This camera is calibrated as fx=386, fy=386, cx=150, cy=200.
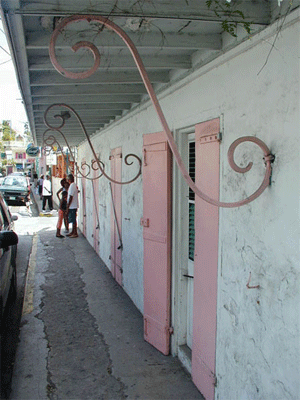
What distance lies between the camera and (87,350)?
4645mm

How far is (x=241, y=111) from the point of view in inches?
111

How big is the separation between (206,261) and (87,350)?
214 centimetres

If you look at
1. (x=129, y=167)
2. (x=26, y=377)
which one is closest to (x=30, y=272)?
(x=129, y=167)

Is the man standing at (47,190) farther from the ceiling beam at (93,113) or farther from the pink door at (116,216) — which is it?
the ceiling beam at (93,113)

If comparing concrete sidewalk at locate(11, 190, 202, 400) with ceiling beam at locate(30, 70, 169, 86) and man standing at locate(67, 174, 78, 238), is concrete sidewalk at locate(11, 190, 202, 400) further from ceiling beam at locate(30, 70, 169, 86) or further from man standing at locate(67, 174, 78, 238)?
man standing at locate(67, 174, 78, 238)

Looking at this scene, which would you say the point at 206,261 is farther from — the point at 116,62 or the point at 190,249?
the point at 116,62

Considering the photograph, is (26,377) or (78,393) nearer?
(78,393)

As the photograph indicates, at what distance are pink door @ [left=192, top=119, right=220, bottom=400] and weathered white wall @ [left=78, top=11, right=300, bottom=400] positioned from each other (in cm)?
10

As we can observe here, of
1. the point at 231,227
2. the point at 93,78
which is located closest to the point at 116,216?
the point at 93,78

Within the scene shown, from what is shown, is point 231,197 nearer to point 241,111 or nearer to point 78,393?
point 241,111

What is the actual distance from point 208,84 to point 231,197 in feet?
3.48

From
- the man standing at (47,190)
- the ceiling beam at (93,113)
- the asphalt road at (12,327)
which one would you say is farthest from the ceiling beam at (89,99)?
the man standing at (47,190)

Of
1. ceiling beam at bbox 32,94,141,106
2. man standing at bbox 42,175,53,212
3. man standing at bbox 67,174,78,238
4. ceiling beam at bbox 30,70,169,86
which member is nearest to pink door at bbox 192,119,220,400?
ceiling beam at bbox 30,70,169,86

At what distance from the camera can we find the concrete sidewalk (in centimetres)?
383
